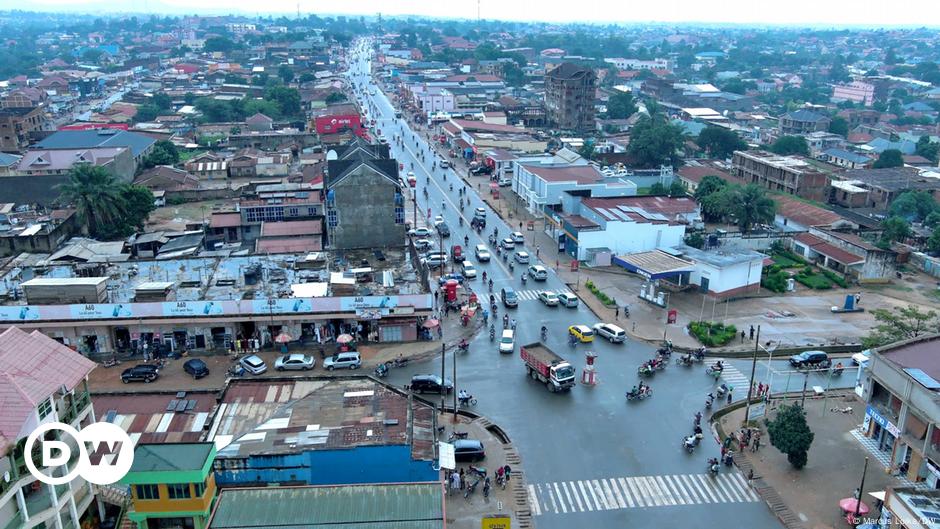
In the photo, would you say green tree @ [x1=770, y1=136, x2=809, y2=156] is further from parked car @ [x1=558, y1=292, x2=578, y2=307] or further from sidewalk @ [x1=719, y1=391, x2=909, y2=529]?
sidewalk @ [x1=719, y1=391, x2=909, y2=529]

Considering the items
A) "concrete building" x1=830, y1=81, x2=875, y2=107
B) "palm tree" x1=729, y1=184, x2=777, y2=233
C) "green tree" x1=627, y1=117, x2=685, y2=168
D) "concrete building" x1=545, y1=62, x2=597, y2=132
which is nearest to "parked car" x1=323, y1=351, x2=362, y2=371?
"palm tree" x1=729, y1=184, x2=777, y2=233

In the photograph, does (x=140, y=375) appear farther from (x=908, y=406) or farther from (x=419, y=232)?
(x=908, y=406)

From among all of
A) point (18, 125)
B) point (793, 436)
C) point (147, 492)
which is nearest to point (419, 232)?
point (793, 436)

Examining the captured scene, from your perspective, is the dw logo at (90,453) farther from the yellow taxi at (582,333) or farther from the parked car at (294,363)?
the yellow taxi at (582,333)

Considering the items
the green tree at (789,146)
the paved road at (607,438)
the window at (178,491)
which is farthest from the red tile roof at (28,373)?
the green tree at (789,146)

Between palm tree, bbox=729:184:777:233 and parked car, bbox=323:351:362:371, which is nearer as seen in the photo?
parked car, bbox=323:351:362:371

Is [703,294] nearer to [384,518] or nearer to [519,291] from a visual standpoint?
[519,291]
